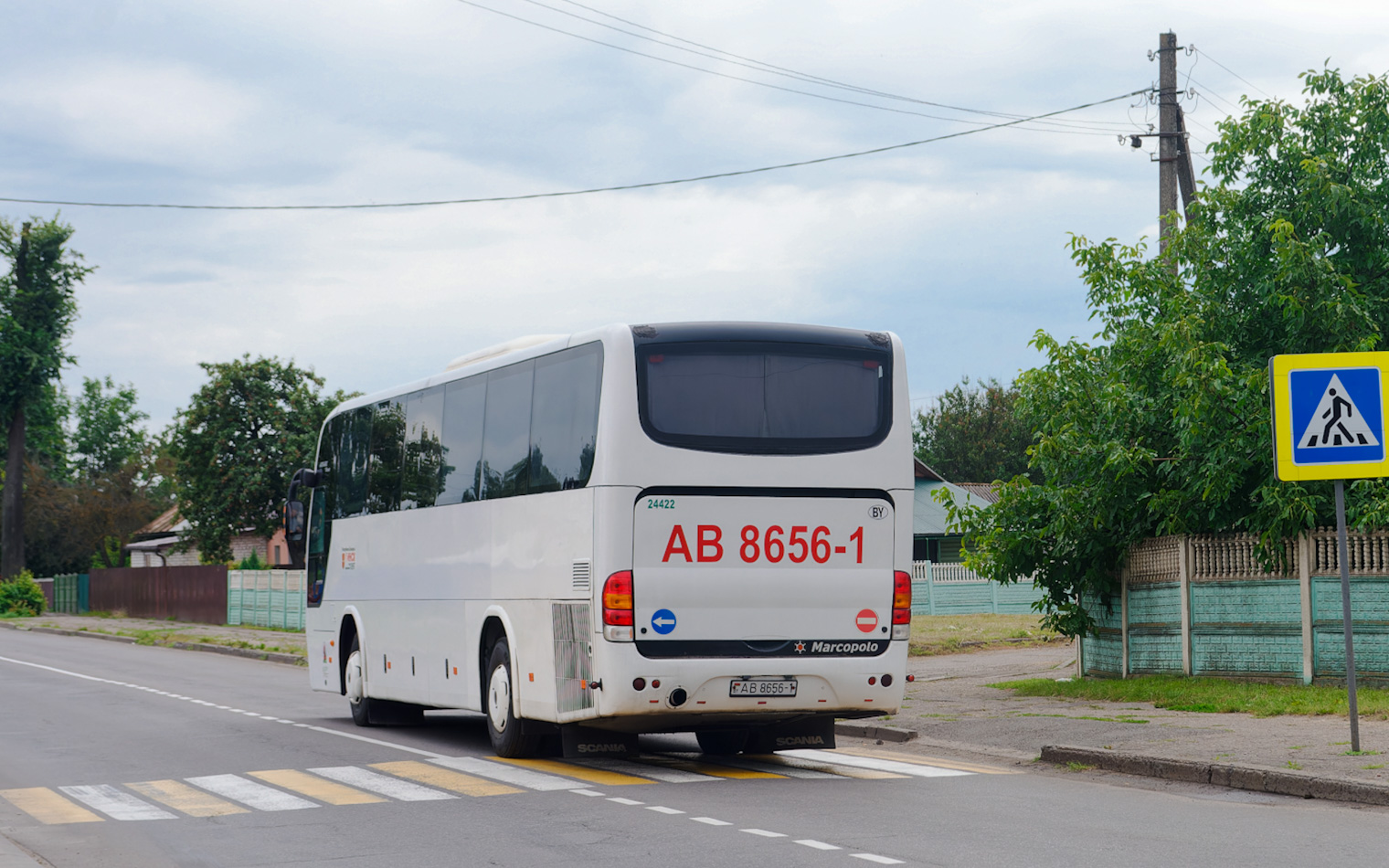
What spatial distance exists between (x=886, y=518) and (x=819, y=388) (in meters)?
1.15

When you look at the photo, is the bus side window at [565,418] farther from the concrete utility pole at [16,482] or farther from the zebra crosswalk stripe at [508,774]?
the concrete utility pole at [16,482]

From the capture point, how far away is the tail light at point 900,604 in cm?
1233

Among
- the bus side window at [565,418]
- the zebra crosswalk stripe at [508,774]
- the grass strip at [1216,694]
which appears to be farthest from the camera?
the grass strip at [1216,694]

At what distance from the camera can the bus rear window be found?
1184 cm

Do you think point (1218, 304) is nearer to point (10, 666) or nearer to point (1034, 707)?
point (1034, 707)

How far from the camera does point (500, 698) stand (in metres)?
13.5

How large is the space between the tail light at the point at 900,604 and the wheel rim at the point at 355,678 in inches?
285

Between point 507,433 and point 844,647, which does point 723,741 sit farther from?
point 507,433

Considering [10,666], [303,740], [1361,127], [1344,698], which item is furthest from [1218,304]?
[10,666]

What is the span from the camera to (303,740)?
1543cm

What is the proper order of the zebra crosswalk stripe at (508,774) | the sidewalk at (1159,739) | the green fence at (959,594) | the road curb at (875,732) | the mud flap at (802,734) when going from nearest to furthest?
the sidewalk at (1159,739) → the zebra crosswalk stripe at (508,774) → the mud flap at (802,734) → the road curb at (875,732) → the green fence at (959,594)

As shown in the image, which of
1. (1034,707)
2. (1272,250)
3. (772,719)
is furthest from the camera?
(1272,250)

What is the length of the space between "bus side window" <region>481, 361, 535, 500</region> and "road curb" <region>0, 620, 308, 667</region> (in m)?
19.1

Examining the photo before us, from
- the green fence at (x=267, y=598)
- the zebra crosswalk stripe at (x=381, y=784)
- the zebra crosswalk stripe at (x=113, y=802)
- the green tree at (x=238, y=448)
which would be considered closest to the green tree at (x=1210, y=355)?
the zebra crosswalk stripe at (x=381, y=784)
